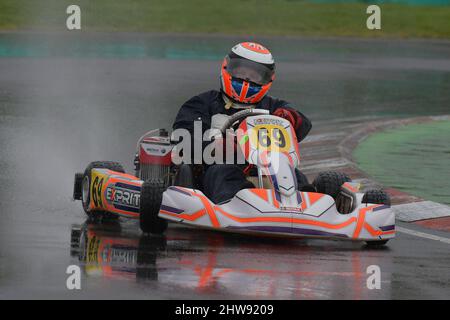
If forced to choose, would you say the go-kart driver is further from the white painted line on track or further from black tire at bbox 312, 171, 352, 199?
the white painted line on track

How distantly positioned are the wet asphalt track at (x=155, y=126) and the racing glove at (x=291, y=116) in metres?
1.21

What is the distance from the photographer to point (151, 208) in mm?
9648

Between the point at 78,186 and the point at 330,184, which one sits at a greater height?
the point at 330,184

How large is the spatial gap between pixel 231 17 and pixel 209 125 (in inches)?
864

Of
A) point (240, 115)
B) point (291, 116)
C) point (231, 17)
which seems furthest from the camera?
point (231, 17)

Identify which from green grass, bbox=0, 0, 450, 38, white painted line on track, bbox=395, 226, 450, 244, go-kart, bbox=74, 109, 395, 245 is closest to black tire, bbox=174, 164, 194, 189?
go-kart, bbox=74, 109, 395, 245

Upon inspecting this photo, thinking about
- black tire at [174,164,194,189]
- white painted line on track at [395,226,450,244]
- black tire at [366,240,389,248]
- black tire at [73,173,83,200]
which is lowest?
white painted line on track at [395,226,450,244]

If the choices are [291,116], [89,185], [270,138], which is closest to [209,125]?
[291,116]

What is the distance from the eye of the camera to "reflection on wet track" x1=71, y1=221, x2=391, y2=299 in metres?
7.96

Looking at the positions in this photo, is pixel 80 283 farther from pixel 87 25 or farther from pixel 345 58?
pixel 87 25

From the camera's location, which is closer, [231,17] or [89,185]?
[89,185]

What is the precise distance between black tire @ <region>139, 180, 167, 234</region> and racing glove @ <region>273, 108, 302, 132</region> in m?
1.45

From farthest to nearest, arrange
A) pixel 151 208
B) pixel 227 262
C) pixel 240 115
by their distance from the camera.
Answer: pixel 240 115 → pixel 151 208 → pixel 227 262

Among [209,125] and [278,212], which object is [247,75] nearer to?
[209,125]
